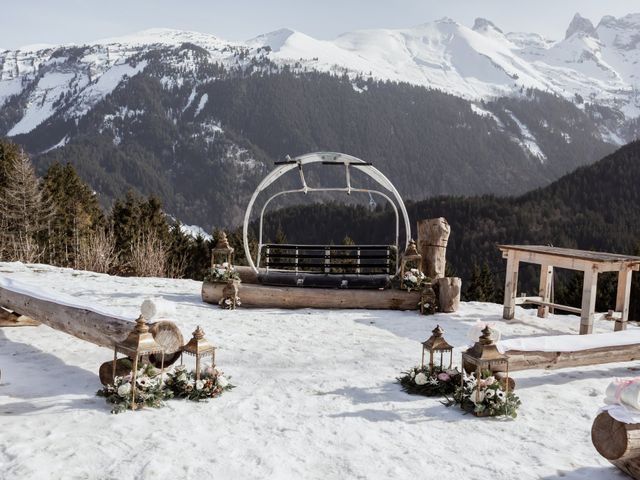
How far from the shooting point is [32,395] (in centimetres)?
580

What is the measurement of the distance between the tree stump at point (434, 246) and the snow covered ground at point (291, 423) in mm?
3963

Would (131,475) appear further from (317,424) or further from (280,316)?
(280,316)

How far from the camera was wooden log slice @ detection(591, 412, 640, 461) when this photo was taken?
13.6 feet

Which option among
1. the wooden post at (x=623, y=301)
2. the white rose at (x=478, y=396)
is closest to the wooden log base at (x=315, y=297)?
the wooden post at (x=623, y=301)

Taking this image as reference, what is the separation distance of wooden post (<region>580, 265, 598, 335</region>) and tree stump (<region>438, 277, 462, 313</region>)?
247 cm

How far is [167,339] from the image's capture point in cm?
643

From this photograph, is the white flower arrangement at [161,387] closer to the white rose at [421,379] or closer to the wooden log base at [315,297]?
the white rose at [421,379]

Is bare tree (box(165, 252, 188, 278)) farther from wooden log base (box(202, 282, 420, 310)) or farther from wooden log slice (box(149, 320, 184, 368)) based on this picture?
wooden log slice (box(149, 320, 184, 368))

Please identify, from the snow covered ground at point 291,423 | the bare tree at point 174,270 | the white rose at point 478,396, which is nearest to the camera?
the snow covered ground at point 291,423

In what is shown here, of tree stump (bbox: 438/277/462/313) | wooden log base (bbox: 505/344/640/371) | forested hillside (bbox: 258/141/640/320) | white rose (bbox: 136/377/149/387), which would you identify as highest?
forested hillside (bbox: 258/141/640/320)

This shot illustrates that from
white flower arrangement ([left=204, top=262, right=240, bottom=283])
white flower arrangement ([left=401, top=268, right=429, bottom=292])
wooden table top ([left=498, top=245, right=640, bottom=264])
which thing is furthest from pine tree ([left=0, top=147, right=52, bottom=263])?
wooden table top ([left=498, top=245, right=640, bottom=264])

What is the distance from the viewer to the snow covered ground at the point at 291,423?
4.47 meters

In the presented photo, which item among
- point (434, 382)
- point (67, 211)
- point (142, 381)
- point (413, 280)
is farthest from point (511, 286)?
point (67, 211)

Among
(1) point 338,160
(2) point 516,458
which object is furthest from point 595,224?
(2) point 516,458
